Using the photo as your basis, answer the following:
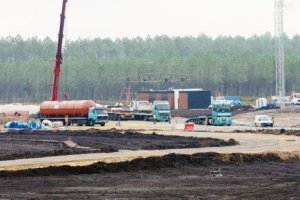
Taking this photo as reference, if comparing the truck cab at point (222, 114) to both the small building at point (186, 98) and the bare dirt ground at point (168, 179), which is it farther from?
the bare dirt ground at point (168, 179)

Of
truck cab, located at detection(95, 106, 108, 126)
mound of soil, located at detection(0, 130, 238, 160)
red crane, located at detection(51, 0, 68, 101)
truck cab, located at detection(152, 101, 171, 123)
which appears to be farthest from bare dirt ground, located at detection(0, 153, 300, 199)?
truck cab, located at detection(152, 101, 171, 123)

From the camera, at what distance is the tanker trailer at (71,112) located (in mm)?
97188

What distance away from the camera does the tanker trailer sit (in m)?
97.2

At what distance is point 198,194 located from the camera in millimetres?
28172

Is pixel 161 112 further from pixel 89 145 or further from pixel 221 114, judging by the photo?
pixel 89 145

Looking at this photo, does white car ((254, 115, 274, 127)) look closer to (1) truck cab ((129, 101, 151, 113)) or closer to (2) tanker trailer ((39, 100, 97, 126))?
(2) tanker trailer ((39, 100, 97, 126))

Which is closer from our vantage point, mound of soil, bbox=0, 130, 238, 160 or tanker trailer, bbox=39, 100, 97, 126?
mound of soil, bbox=0, 130, 238, 160

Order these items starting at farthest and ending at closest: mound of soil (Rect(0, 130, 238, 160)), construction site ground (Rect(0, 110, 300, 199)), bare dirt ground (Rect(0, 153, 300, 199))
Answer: mound of soil (Rect(0, 130, 238, 160)), construction site ground (Rect(0, 110, 300, 199)), bare dirt ground (Rect(0, 153, 300, 199))

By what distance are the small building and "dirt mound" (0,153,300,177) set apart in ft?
310

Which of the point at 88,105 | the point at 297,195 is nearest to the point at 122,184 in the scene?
the point at 297,195

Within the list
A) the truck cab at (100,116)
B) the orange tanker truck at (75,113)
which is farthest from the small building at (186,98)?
the orange tanker truck at (75,113)

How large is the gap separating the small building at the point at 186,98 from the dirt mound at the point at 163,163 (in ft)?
310

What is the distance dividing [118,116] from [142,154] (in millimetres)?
70168

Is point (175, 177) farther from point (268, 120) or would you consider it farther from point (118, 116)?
point (118, 116)
